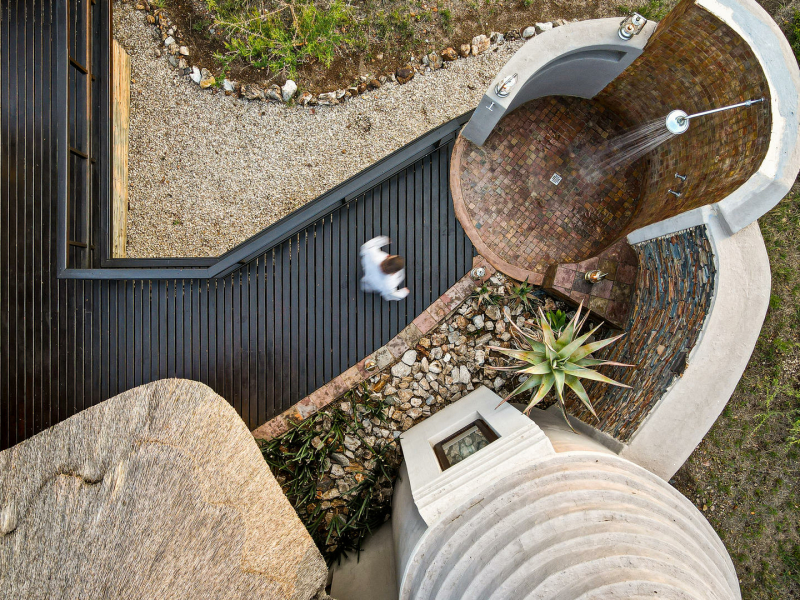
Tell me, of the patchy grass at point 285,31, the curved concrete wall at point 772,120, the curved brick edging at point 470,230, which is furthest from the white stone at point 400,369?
the patchy grass at point 285,31

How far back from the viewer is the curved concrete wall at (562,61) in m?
4.93

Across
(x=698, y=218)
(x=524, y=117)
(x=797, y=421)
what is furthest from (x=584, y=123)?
(x=797, y=421)

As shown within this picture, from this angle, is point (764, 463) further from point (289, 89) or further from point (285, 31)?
point (285, 31)

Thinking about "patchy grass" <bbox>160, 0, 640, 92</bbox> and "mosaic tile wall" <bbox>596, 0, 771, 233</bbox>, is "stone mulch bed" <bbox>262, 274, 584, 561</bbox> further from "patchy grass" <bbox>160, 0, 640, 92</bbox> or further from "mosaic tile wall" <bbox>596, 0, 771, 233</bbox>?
"patchy grass" <bbox>160, 0, 640, 92</bbox>

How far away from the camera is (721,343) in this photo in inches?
165

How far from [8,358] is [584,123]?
28.0ft

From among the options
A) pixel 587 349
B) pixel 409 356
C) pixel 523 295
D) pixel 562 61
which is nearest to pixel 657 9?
pixel 562 61

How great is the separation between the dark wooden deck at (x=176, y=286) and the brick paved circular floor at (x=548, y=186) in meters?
0.64

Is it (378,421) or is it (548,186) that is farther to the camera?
(548,186)

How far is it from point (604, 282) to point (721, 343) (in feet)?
6.04

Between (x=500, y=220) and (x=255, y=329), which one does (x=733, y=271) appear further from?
(x=255, y=329)

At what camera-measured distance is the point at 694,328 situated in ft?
14.3

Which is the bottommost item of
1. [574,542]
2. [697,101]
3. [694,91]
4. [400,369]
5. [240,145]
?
[400,369]

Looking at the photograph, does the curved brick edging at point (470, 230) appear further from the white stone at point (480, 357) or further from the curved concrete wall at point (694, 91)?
the white stone at point (480, 357)
